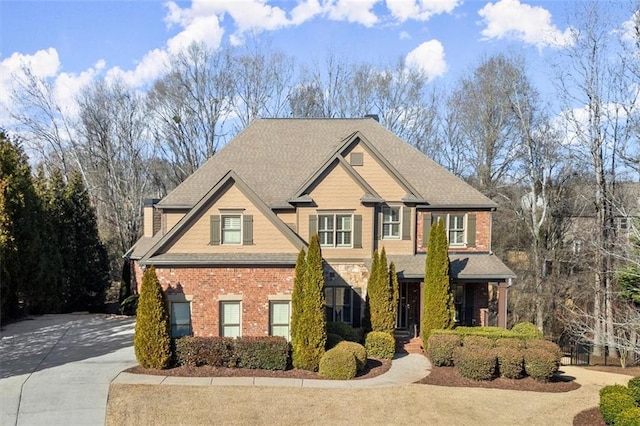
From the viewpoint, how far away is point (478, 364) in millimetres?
14562

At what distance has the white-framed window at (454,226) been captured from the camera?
2127cm

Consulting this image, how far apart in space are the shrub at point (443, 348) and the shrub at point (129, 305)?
54.2 ft

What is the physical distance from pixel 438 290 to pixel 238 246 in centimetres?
756

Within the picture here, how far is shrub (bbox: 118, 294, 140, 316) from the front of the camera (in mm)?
25328

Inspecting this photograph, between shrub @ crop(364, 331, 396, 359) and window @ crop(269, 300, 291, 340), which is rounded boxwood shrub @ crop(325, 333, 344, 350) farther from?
window @ crop(269, 300, 291, 340)

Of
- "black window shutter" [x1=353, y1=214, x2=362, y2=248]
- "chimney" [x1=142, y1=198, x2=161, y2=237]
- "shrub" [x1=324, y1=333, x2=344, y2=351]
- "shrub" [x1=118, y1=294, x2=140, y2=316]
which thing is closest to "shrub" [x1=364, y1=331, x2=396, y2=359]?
"shrub" [x1=324, y1=333, x2=344, y2=351]

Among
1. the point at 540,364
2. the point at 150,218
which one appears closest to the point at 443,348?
the point at 540,364

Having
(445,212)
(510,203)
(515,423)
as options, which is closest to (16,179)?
(445,212)

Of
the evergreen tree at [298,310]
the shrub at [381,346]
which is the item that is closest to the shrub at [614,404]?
the shrub at [381,346]

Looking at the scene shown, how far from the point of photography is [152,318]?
46.9 feet

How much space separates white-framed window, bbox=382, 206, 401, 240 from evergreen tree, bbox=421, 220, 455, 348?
3200 mm

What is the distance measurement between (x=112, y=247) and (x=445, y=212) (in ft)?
91.0

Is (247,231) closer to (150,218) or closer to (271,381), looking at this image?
(271,381)

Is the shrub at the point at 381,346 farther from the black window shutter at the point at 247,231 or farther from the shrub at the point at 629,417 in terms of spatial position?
the shrub at the point at 629,417
